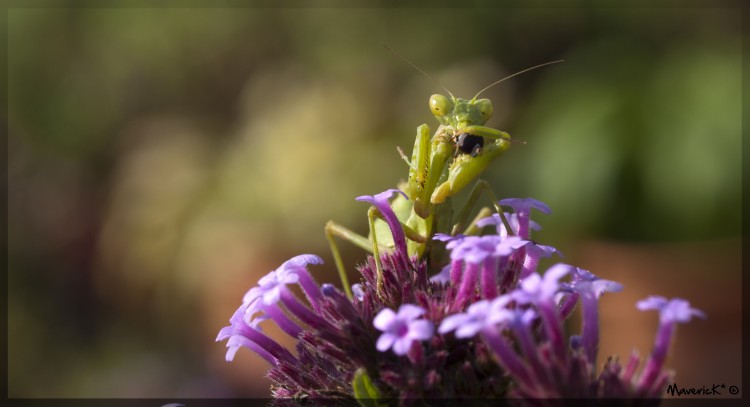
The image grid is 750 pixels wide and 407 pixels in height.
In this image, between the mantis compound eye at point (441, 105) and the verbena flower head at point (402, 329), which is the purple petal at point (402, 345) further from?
Result: the mantis compound eye at point (441, 105)

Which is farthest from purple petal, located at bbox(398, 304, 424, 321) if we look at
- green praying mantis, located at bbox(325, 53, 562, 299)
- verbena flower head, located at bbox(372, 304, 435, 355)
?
green praying mantis, located at bbox(325, 53, 562, 299)

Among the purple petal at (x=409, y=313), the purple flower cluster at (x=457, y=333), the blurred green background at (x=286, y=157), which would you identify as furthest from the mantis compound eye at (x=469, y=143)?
the blurred green background at (x=286, y=157)

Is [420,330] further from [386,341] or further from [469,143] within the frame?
[469,143]

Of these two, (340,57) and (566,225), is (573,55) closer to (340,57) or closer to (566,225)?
(566,225)

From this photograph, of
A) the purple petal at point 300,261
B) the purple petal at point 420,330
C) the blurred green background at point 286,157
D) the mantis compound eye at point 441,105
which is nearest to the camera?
the purple petal at point 420,330

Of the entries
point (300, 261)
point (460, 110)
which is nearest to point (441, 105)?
point (460, 110)

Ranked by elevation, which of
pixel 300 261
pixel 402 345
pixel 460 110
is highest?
pixel 460 110

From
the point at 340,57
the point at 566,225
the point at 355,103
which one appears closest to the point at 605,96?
the point at 566,225
